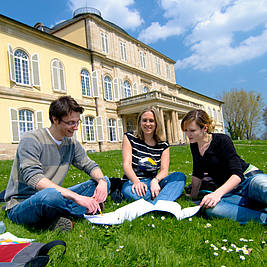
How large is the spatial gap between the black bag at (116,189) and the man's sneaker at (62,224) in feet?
3.86

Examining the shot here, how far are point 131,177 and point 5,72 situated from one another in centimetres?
1543

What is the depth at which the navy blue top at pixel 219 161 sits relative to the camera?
2.94 m

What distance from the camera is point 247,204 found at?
9.00 feet

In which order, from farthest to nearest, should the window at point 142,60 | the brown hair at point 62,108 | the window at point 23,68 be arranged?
the window at point 142,60 → the window at point 23,68 → the brown hair at point 62,108

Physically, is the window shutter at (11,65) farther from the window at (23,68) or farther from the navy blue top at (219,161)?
the navy blue top at (219,161)

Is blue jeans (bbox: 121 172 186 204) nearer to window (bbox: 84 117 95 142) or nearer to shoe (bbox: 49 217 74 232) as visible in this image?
shoe (bbox: 49 217 74 232)

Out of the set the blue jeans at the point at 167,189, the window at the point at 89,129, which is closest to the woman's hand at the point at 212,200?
the blue jeans at the point at 167,189

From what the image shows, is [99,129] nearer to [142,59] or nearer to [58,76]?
[58,76]

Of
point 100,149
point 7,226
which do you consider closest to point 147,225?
point 7,226

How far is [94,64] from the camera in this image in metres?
22.8

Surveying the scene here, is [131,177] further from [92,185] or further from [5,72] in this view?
[5,72]

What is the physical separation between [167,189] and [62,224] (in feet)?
4.64

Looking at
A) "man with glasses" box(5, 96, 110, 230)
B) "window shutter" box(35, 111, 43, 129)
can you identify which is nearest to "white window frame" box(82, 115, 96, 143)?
"window shutter" box(35, 111, 43, 129)

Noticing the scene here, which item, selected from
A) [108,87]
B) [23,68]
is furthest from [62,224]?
[108,87]
